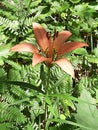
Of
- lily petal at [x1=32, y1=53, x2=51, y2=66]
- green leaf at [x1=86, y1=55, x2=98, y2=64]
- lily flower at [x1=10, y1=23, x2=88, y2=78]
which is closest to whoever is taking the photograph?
lily petal at [x1=32, y1=53, x2=51, y2=66]

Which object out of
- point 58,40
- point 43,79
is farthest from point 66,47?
point 43,79

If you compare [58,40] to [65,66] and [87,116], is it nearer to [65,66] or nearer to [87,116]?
[65,66]

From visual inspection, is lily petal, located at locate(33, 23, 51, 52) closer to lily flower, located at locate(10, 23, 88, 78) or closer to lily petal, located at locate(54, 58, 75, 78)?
lily flower, located at locate(10, 23, 88, 78)

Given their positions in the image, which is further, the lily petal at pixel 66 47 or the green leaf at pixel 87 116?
the green leaf at pixel 87 116

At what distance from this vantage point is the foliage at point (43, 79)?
1.79 m

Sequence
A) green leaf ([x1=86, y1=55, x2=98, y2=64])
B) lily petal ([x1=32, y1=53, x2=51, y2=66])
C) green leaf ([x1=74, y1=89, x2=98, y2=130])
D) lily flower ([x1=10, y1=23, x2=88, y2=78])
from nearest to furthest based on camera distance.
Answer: lily petal ([x1=32, y1=53, x2=51, y2=66]), lily flower ([x1=10, y1=23, x2=88, y2=78]), green leaf ([x1=74, y1=89, x2=98, y2=130]), green leaf ([x1=86, y1=55, x2=98, y2=64])

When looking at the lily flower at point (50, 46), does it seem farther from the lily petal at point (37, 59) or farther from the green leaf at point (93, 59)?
the green leaf at point (93, 59)

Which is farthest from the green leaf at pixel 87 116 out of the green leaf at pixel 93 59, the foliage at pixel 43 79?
the green leaf at pixel 93 59

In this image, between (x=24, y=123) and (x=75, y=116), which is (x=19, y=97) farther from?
(x=75, y=116)

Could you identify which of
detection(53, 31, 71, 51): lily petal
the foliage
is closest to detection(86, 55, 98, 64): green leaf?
the foliage

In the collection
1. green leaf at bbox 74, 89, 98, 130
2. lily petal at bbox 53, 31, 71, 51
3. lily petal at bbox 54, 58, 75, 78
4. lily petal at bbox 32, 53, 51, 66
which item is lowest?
green leaf at bbox 74, 89, 98, 130

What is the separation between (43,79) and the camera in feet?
6.37

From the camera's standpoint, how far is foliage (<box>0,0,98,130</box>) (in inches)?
70.3

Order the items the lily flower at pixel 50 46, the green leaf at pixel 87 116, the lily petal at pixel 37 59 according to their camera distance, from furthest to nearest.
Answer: the green leaf at pixel 87 116 → the lily flower at pixel 50 46 → the lily petal at pixel 37 59
